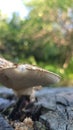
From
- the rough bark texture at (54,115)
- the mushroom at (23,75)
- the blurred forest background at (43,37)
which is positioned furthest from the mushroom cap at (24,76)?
the blurred forest background at (43,37)

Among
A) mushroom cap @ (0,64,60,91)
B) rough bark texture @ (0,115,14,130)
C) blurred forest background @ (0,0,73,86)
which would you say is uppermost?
blurred forest background @ (0,0,73,86)

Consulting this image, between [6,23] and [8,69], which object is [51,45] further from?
[8,69]

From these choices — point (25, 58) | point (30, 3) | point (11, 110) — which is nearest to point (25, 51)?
point (25, 58)

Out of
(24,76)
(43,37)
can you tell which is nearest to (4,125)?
(24,76)

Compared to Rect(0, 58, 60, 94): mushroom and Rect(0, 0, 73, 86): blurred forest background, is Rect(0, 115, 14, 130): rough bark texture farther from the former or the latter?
Rect(0, 0, 73, 86): blurred forest background

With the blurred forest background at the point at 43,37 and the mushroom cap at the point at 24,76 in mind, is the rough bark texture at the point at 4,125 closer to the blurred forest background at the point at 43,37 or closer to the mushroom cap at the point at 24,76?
the mushroom cap at the point at 24,76

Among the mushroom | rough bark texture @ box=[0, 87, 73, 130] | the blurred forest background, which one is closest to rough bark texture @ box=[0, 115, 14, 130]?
rough bark texture @ box=[0, 87, 73, 130]
